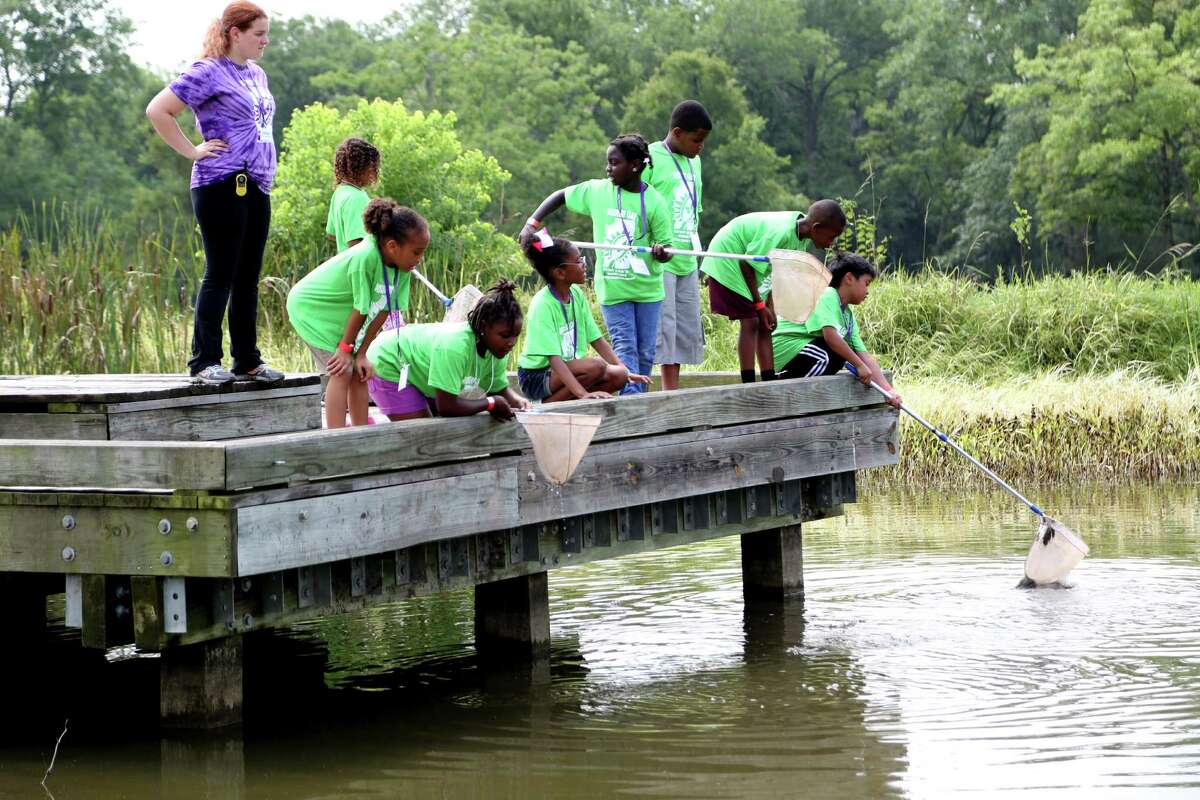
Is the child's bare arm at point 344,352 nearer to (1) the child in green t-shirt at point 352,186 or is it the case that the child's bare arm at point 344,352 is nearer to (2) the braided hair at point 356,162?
(1) the child in green t-shirt at point 352,186

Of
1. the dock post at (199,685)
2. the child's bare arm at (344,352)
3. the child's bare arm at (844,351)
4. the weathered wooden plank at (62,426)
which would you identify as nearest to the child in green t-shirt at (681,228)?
the child's bare arm at (844,351)

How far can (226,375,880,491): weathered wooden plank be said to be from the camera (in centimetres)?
621

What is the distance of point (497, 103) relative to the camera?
56.6 metres

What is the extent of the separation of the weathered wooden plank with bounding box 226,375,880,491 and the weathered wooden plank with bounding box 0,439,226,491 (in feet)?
0.33

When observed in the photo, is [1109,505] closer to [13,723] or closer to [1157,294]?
[1157,294]

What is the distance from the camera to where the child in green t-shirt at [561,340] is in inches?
318

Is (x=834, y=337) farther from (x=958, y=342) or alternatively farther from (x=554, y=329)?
(x=958, y=342)

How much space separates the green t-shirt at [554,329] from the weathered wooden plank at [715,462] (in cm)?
58

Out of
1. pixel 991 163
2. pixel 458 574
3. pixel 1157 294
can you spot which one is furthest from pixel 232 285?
pixel 991 163

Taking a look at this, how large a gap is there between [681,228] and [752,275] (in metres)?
0.46

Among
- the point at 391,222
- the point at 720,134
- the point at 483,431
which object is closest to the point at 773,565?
the point at 483,431

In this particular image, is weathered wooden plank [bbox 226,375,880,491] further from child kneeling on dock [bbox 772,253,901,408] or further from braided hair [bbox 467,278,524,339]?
braided hair [bbox 467,278,524,339]

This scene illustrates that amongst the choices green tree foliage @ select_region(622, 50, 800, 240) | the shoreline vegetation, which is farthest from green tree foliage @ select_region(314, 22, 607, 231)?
the shoreline vegetation

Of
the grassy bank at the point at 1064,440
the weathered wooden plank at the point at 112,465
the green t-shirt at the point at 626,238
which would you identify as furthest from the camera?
the grassy bank at the point at 1064,440
